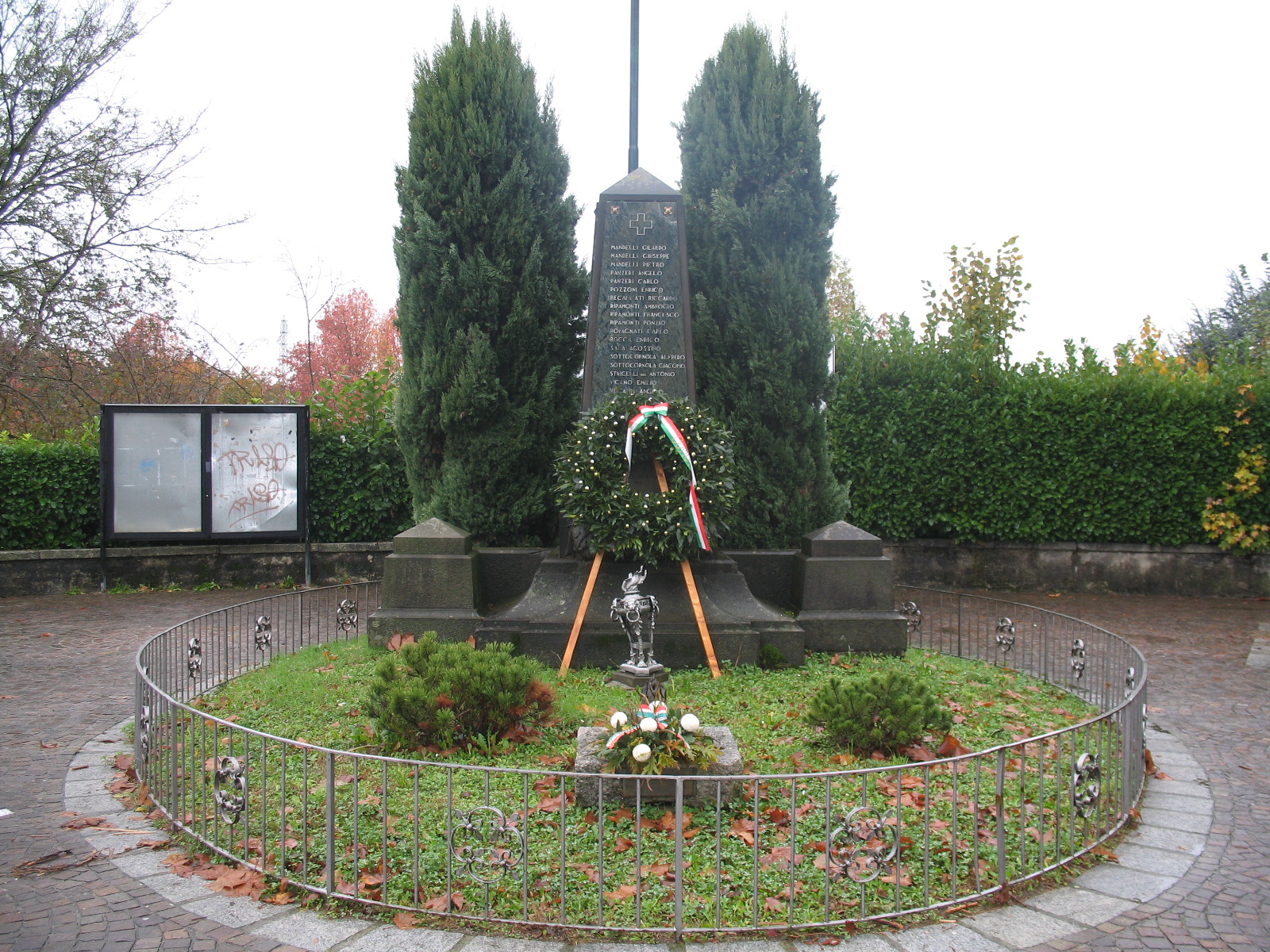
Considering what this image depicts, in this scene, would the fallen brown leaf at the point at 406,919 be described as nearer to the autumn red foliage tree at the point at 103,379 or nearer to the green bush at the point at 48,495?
the green bush at the point at 48,495

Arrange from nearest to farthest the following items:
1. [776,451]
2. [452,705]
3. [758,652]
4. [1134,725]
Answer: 1. [1134,725]
2. [452,705]
3. [758,652]
4. [776,451]

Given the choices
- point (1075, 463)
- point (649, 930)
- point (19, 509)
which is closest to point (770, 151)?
point (1075, 463)

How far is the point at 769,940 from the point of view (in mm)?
3375

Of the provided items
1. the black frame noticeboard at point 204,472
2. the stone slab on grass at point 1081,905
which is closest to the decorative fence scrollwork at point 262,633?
the black frame noticeboard at point 204,472

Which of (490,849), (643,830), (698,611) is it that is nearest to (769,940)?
(643,830)

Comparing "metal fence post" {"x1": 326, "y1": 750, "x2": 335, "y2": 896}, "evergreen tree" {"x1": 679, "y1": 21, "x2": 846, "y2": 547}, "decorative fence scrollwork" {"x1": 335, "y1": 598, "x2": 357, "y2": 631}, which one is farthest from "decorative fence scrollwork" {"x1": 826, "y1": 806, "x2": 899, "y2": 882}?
"evergreen tree" {"x1": 679, "y1": 21, "x2": 846, "y2": 547}

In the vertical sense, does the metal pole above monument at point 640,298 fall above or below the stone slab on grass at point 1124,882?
above

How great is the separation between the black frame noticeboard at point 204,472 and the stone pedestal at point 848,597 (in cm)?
759

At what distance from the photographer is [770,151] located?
33.6 feet

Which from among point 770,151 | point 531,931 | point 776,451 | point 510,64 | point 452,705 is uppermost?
point 510,64

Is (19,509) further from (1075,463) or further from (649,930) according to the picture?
(1075,463)

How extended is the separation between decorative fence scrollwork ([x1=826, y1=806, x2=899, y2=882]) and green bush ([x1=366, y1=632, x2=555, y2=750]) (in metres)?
2.21

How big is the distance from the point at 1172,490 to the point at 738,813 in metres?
11.1

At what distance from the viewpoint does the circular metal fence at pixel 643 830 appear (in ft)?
11.6
